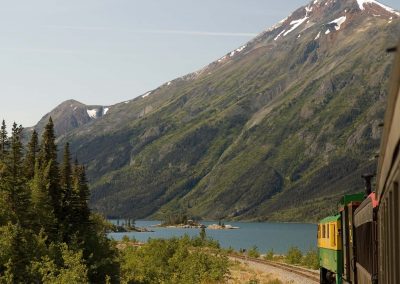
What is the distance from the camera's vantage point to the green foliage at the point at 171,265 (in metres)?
53.0

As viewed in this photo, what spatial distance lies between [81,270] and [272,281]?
16.9 meters

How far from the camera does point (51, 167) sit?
63781 mm

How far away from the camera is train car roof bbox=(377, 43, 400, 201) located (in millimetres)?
5147

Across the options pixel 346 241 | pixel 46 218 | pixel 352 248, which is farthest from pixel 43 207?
pixel 352 248

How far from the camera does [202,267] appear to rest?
2201 inches

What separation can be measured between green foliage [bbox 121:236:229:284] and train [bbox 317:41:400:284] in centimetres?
2571

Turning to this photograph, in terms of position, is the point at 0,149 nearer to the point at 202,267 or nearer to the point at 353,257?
the point at 202,267

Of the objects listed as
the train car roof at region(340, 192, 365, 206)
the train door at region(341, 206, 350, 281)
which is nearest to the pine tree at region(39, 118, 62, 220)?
the train car roof at region(340, 192, 365, 206)

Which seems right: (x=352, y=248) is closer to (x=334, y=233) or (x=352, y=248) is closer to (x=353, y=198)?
(x=353, y=198)

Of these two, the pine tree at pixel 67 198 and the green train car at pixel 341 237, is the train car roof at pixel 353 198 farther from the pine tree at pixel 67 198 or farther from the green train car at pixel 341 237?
the pine tree at pixel 67 198

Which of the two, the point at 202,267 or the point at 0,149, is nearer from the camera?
the point at 202,267

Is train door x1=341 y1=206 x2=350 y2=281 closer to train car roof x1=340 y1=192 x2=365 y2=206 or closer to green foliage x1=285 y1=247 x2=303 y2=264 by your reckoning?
train car roof x1=340 y1=192 x2=365 y2=206

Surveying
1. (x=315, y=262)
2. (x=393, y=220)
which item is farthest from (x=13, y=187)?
(x=393, y=220)

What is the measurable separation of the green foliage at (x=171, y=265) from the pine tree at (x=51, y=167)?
33.9ft
